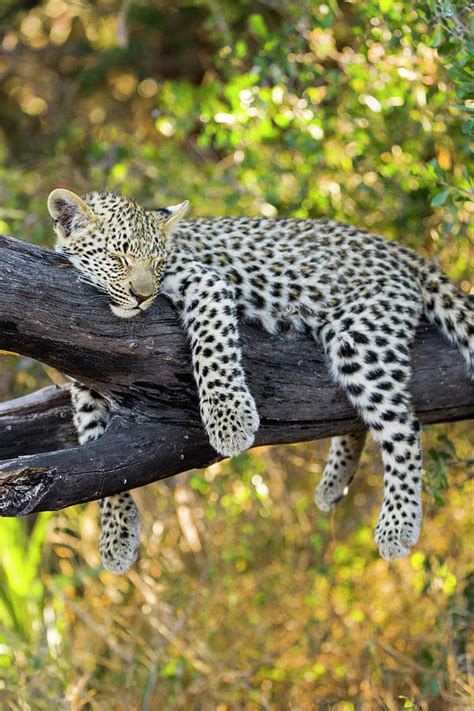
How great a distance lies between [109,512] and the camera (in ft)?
17.0

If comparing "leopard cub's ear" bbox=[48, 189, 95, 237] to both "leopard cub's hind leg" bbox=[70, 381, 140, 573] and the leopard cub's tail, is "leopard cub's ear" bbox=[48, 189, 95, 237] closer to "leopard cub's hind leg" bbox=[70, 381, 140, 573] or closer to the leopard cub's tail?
"leopard cub's hind leg" bbox=[70, 381, 140, 573]

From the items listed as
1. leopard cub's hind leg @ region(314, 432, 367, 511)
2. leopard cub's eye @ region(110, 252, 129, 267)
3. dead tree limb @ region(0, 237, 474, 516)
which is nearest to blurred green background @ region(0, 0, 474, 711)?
leopard cub's hind leg @ region(314, 432, 367, 511)

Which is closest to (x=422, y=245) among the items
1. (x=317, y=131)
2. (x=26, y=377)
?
(x=317, y=131)

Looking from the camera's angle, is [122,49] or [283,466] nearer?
[283,466]

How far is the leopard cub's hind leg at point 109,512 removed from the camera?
5109 mm

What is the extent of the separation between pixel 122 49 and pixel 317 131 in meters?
5.47

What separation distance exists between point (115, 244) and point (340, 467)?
2000 millimetres

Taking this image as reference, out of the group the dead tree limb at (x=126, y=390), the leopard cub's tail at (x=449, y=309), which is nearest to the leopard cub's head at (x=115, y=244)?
the dead tree limb at (x=126, y=390)

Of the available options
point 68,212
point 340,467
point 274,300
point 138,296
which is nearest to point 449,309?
point 274,300

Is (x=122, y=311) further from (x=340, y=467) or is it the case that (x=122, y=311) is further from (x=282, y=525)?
(x=282, y=525)

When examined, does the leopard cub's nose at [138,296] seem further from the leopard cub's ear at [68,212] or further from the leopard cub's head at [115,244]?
the leopard cub's ear at [68,212]

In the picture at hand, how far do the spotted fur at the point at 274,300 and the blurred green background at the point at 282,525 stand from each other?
84 cm

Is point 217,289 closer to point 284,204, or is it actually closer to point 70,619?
point 284,204

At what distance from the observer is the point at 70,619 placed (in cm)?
822
